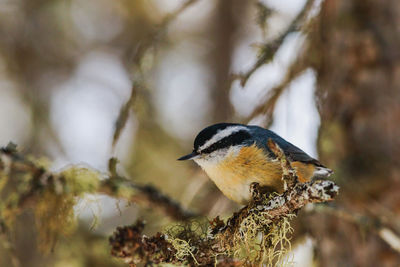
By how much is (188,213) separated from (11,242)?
1.24m

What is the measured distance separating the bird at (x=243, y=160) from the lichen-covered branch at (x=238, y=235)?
17 centimetres

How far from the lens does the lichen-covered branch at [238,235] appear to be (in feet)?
5.63

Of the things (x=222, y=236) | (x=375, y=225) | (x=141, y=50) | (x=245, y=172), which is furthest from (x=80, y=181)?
(x=375, y=225)

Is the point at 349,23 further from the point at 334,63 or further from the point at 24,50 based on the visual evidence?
the point at 24,50

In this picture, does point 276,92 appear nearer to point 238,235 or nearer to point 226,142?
point 226,142

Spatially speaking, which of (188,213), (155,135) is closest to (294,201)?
(188,213)

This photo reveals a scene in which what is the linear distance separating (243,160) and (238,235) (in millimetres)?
738

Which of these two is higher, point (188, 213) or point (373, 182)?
point (188, 213)

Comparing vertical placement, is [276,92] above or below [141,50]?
below

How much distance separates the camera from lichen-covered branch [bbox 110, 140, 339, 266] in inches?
67.5

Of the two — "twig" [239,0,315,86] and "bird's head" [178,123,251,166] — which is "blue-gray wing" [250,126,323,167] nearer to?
"bird's head" [178,123,251,166]

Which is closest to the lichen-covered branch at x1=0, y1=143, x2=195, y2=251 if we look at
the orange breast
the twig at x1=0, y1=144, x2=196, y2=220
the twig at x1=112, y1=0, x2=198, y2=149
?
the twig at x1=0, y1=144, x2=196, y2=220

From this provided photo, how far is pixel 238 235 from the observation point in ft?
7.99

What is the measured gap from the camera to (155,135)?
583cm
